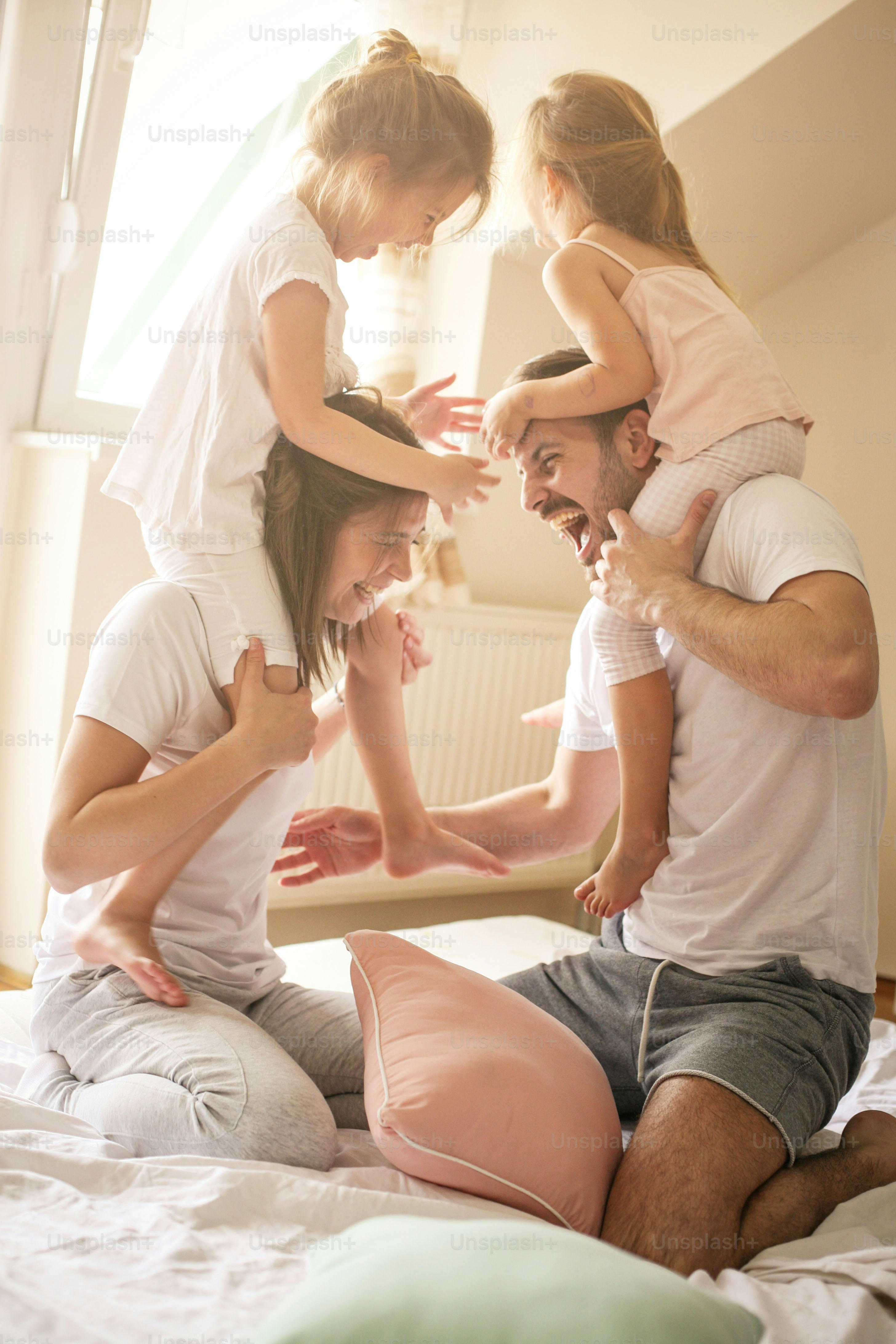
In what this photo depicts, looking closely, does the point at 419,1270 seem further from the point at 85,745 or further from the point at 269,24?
the point at 269,24

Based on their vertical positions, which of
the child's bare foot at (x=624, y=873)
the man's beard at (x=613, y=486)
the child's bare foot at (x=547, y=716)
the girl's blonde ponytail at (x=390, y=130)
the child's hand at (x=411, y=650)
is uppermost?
the girl's blonde ponytail at (x=390, y=130)

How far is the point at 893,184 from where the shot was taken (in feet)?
9.75

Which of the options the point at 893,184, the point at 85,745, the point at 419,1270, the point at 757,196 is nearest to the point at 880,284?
the point at 893,184

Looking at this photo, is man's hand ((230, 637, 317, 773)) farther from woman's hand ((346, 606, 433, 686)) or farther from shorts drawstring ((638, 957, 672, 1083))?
shorts drawstring ((638, 957, 672, 1083))

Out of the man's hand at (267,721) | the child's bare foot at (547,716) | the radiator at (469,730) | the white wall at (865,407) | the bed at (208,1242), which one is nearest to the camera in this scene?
the bed at (208,1242)

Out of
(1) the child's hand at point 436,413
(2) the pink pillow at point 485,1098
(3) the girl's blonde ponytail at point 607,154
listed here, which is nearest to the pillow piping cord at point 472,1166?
(2) the pink pillow at point 485,1098

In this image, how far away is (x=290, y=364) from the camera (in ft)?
4.25

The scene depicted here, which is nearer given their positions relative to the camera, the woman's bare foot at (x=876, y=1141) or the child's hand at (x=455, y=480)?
the woman's bare foot at (x=876, y=1141)

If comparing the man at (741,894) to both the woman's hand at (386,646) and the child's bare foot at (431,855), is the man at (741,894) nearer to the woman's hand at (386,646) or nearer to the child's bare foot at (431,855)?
the child's bare foot at (431,855)

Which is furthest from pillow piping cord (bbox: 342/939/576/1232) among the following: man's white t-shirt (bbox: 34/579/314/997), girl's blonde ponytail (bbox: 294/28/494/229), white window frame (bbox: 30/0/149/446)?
white window frame (bbox: 30/0/149/446)

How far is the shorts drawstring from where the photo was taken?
1.25 meters

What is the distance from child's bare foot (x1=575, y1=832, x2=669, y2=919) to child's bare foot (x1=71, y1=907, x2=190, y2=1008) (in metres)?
0.53

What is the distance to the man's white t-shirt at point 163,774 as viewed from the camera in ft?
3.87

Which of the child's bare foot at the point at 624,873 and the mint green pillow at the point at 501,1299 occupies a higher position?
the child's bare foot at the point at 624,873
